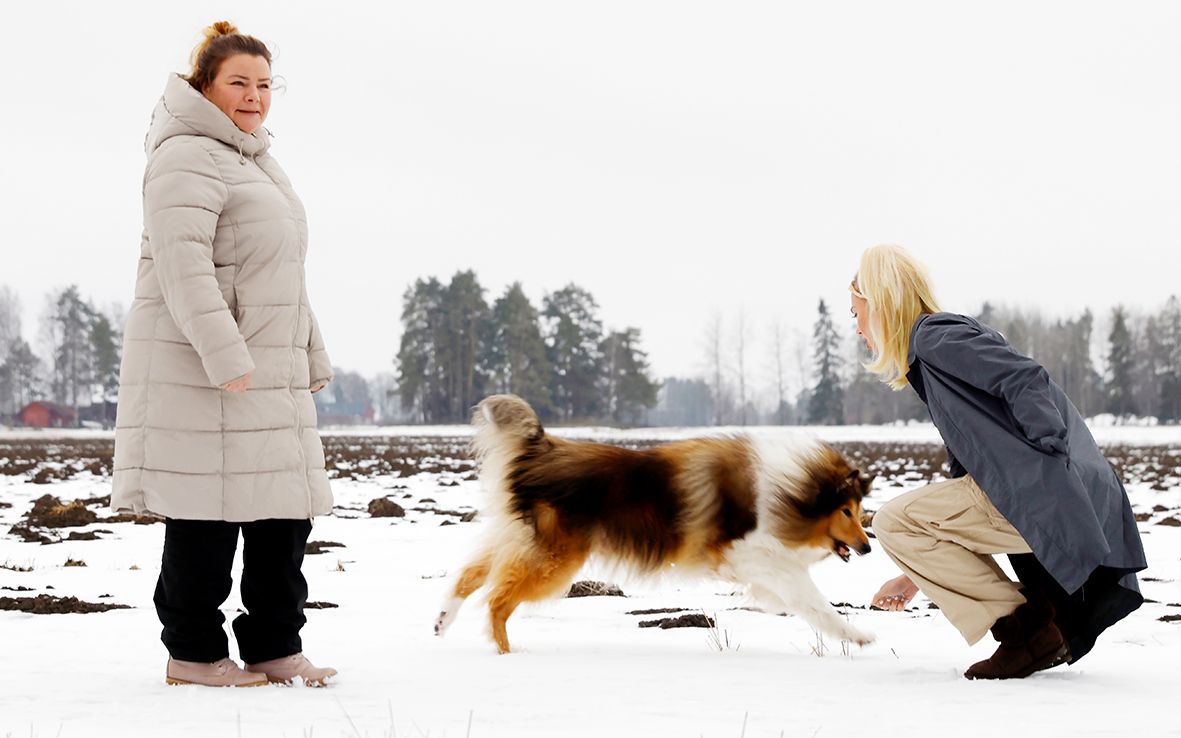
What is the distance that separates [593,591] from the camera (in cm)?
647

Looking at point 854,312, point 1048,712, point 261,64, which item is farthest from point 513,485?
point 1048,712

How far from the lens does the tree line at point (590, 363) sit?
59.5m

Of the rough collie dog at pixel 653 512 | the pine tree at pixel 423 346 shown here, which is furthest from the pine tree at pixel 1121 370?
the rough collie dog at pixel 653 512

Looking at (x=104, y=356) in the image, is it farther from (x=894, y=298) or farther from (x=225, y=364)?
(x=894, y=298)

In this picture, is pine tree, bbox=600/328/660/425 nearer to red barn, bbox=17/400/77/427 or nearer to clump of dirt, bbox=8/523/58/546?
red barn, bbox=17/400/77/427

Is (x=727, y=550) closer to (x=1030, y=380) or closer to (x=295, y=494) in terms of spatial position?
(x=1030, y=380)

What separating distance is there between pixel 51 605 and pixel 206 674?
2.10m

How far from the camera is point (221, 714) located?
3186 mm

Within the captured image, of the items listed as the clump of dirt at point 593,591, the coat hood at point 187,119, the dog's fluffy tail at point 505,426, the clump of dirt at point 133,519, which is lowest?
the clump of dirt at point 593,591

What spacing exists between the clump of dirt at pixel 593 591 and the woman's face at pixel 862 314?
2.69 metres

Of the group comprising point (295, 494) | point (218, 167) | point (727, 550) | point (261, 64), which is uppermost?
point (261, 64)

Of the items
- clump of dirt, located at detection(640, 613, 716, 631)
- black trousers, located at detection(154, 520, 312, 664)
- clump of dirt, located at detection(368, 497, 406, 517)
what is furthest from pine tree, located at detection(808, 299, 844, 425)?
black trousers, located at detection(154, 520, 312, 664)

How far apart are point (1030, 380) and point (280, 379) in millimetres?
2538

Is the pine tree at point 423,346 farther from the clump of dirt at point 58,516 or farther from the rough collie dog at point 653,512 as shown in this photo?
the rough collie dog at point 653,512
